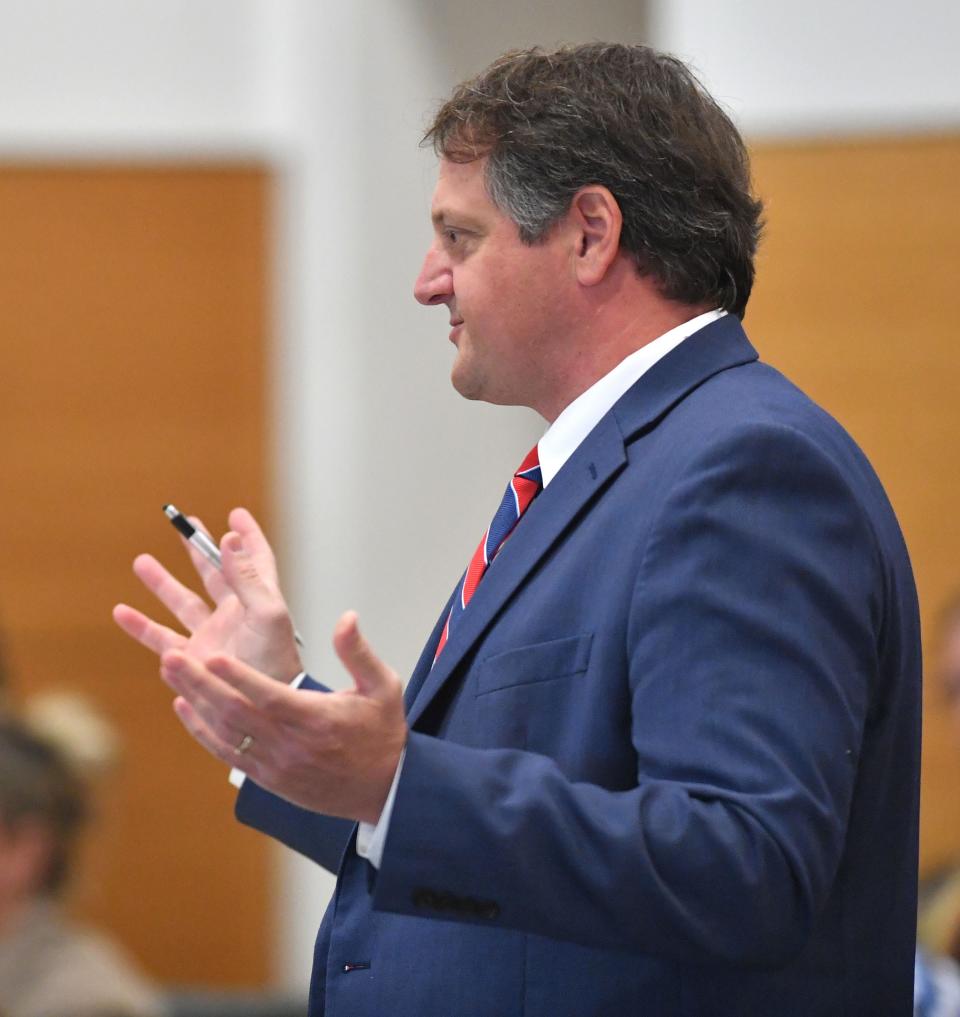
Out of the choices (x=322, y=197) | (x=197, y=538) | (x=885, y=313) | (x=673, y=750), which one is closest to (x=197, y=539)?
(x=197, y=538)

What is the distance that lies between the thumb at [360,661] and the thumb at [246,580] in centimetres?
21

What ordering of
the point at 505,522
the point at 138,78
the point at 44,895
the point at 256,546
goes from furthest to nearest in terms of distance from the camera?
1. the point at 138,78
2. the point at 44,895
3. the point at 505,522
4. the point at 256,546

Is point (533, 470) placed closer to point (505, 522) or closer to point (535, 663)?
point (505, 522)

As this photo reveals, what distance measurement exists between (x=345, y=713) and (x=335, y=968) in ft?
1.33

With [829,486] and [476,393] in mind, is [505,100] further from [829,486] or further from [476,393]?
[829,486]

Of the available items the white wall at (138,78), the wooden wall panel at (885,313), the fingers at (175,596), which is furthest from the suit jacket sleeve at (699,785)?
the white wall at (138,78)

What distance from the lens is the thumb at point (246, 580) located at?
53.9 inches

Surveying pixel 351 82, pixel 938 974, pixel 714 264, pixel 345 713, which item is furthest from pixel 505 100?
pixel 351 82

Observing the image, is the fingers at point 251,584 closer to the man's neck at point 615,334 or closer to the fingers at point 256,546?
the fingers at point 256,546

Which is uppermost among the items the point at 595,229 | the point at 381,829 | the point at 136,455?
the point at 595,229

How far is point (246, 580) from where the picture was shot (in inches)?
55.0

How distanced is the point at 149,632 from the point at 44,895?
1633 millimetres

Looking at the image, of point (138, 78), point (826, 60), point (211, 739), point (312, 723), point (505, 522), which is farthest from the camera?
point (138, 78)

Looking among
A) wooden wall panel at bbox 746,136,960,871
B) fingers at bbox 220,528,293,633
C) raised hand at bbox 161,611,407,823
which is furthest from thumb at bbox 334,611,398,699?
wooden wall panel at bbox 746,136,960,871
